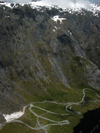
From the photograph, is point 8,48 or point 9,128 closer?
point 9,128

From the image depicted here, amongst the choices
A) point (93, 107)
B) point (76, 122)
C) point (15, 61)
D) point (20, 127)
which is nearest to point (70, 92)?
point (93, 107)

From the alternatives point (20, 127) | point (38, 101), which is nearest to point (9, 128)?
point (20, 127)

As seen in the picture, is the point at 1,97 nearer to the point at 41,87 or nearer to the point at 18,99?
the point at 18,99

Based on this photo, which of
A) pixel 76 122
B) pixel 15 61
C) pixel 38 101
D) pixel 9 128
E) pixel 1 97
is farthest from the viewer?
pixel 15 61

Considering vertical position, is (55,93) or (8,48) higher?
(8,48)

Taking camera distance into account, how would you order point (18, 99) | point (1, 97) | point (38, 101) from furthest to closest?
point (38, 101)
point (18, 99)
point (1, 97)

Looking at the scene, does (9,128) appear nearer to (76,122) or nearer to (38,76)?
(76,122)

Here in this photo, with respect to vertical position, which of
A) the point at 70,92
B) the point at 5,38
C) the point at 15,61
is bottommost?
the point at 70,92
